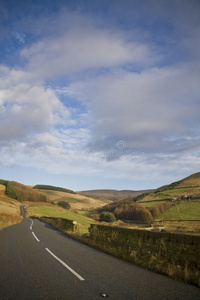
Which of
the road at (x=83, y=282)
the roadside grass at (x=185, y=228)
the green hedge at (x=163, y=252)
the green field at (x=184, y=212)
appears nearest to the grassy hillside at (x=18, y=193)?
the green field at (x=184, y=212)

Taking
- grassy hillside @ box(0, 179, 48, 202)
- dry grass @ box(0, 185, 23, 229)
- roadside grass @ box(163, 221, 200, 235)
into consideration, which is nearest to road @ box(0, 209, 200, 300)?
dry grass @ box(0, 185, 23, 229)

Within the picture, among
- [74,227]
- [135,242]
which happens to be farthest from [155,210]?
[135,242]

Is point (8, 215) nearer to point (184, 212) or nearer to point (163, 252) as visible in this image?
point (163, 252)

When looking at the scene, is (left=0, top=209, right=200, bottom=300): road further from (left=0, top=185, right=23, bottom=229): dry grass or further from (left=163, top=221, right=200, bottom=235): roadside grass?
(left=163, top=221, right=200, bottom=235): roadside grass

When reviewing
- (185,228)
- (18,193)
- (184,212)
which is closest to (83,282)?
(185,228)

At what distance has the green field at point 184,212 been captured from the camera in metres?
83.8

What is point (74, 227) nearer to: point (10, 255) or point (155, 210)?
point (10, 255)

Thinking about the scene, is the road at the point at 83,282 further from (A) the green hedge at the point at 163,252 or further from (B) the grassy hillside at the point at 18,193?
(B) the grassy hillside at the point at 18,193

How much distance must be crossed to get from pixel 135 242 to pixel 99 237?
5.00 m

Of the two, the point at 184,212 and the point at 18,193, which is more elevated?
the point at 18,193

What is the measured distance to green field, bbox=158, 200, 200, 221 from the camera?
83825 mm

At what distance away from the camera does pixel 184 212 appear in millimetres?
91750

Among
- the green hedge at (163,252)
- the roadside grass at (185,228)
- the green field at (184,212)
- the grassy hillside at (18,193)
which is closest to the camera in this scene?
the green hedge at (163,252)

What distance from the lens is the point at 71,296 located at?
4.79m
